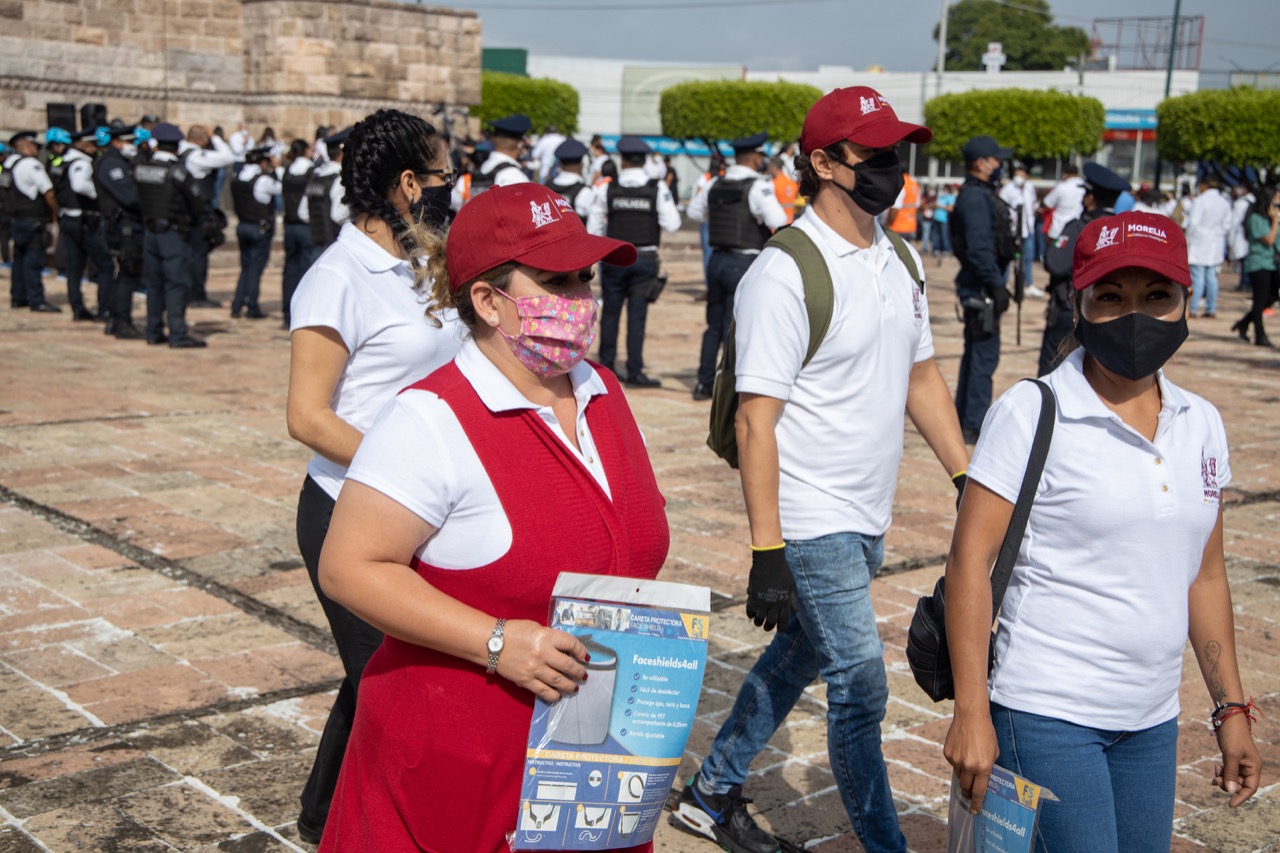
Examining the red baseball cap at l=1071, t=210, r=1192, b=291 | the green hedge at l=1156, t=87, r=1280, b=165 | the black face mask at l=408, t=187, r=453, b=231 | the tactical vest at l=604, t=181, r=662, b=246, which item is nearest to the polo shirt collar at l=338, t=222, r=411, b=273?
the black face mask at l=408, t=187, r=453, b=231

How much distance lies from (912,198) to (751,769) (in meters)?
11.3

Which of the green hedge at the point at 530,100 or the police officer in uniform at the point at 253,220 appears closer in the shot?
the police officer in uniform at the point at 253,220

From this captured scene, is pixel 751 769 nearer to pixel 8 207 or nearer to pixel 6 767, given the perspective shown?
pixel 6 767

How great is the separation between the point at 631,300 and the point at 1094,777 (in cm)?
911

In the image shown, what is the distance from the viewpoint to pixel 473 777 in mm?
2186

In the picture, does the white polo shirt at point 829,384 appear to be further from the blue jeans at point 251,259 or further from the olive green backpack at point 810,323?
the blue jeans at point 251,259

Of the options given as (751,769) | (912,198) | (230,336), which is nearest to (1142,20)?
(912,198)

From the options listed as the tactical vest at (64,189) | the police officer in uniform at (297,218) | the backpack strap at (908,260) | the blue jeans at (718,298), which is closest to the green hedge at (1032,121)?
the police officer in uniform at (297,218)

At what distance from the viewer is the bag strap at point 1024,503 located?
253 centimetres

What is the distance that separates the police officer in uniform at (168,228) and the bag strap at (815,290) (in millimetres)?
10594

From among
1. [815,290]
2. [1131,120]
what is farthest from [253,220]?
[1131,120]

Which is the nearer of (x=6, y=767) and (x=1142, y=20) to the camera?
(x=6, y=767)

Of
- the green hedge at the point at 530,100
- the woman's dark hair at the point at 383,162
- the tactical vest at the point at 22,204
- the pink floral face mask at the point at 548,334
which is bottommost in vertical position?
the tactical vest at the point at 22,204

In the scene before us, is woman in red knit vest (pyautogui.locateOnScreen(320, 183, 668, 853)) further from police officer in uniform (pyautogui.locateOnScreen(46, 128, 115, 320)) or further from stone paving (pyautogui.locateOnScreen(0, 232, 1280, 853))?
police officer in uniform (pyautogui.locateOnScreen(46, 128, 115, 320))
